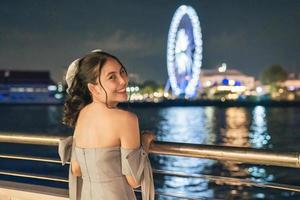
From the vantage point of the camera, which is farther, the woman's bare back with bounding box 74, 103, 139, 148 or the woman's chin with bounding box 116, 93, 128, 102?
the woman's chin with bounding box 116, 93, 128, 102

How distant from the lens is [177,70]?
79.9m

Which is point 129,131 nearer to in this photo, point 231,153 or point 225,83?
point 231,153

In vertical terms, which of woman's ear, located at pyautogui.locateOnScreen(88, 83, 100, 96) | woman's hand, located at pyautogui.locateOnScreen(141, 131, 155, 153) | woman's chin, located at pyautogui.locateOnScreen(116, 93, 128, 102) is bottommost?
woman's hand, located at pyautogui.locateOnScreen(141, 131, 155, 153)

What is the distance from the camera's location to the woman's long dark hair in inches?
105

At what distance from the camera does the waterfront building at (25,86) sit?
513 feet

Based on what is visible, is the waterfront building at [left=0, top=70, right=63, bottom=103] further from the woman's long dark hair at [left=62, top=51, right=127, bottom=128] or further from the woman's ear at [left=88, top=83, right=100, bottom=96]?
the woman's ear at [left=88, top=83, right=100, bottom=96]

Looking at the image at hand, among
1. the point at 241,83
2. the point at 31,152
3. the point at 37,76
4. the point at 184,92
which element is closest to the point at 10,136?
the point at 31,152

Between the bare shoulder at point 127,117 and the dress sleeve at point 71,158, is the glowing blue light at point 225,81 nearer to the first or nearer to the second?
the dress sleeve at point 71,158

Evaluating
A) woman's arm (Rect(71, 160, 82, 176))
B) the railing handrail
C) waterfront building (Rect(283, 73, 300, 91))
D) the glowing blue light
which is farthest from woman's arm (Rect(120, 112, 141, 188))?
waterfront building (Rect(283, 73, 300, 91))

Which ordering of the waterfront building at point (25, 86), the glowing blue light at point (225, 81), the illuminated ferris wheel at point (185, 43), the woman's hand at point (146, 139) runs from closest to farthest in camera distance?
the woman's hand at point (146, 139)
the illuminated ferris wheel at point (185, 43)
the waterfront building at point (25, 86)
the glowing blue light at point (225, 81)

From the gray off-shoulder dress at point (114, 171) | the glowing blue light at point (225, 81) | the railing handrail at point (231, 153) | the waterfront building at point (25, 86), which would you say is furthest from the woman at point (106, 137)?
the glowing blue light at point (225, 81)

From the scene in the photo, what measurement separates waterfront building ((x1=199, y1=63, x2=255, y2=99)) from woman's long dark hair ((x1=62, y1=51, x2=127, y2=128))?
161033mm

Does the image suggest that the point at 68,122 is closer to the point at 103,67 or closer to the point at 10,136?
the point at 103,67

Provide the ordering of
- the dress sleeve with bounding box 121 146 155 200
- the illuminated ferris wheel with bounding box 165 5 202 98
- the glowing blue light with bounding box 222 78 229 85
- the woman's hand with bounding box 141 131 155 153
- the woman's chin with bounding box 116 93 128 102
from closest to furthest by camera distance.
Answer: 1. the dress sleeve with bounding box 121 146 155 200
2. the woman's chin with bounding box 116 93 128 102
3. the woman's hand with bounding box 141 131 155 153
4. the illuminated ferris wheel with bounding box 165 5 202 98
5. the glowing blue light with bounding box 222 78 229 85
